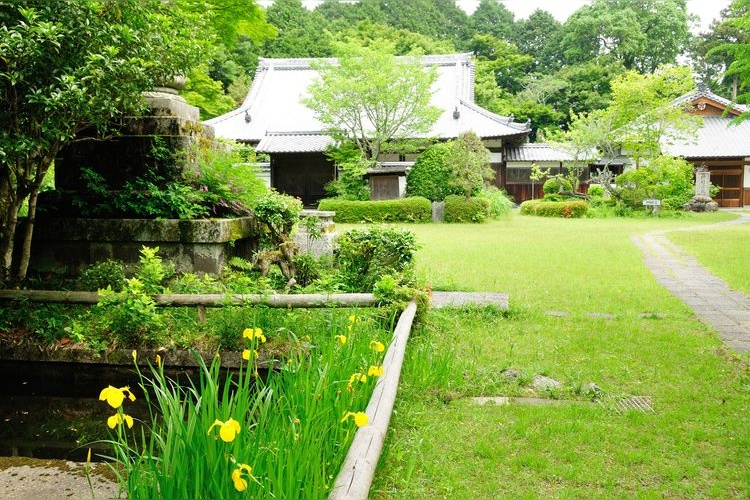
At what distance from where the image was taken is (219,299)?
15.0 ft

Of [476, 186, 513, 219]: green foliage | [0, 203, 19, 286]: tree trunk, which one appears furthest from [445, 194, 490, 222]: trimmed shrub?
[0, 203, 19, 286]: tree trunk

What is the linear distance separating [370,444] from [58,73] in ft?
12.8

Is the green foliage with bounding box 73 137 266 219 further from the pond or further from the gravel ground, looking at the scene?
the gravel ground

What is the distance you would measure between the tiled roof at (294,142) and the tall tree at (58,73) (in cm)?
1947

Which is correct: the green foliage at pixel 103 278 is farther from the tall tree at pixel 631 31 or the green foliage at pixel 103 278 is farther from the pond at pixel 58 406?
the tall tree at pixel 631 31

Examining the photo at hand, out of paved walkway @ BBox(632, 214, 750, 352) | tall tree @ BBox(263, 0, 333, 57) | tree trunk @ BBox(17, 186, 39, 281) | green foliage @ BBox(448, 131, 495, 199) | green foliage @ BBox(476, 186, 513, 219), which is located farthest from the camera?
tall tree @ BBox(263, 0, 333, 57)

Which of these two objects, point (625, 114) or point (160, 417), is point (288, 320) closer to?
point (160, 417)

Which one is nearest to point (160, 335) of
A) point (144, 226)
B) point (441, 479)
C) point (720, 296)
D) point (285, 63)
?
point (144, 226)

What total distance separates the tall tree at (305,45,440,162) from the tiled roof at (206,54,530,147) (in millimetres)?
3247

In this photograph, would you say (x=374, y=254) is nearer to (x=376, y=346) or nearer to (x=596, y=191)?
(x=376, y=346)

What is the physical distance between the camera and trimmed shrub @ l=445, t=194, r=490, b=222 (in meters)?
19.6

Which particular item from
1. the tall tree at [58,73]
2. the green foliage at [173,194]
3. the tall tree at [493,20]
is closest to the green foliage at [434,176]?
the green foliage at [173,194]

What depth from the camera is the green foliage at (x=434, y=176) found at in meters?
20.9

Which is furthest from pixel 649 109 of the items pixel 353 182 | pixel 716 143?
pixel 353 182
